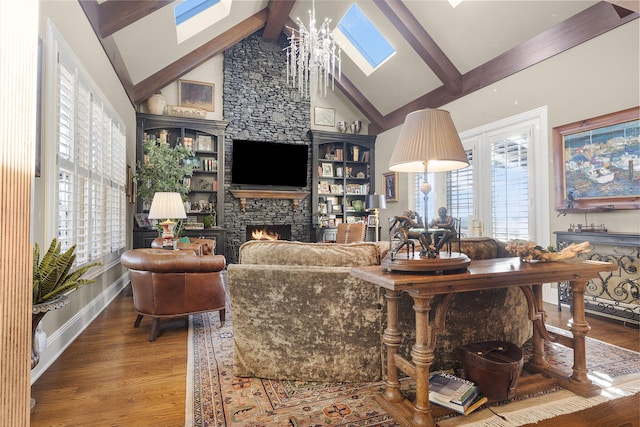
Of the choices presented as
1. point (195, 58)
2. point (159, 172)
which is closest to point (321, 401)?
point (159, 172)

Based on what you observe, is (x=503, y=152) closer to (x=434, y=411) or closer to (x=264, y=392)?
(x=434, y=411)

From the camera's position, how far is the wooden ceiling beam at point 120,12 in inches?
141

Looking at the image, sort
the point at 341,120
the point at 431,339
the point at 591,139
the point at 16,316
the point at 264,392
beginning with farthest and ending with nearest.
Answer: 1. the point at 341,120
2. the point at 591,139
3. the point at 264,392
4. the point at 431,339
5. the point at 16,316

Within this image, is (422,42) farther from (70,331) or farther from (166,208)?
(70,331)

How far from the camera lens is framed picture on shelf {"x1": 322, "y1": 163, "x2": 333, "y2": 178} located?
757 cm

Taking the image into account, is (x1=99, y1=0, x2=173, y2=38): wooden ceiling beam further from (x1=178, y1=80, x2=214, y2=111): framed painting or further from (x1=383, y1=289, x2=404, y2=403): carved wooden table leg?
(x1=383, y1=289, x2=404, y2=403): carved wooden table leg

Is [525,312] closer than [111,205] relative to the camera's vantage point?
Yes

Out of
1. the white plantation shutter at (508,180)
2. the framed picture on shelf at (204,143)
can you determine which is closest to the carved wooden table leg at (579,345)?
the white plantation shutter at (508,180)

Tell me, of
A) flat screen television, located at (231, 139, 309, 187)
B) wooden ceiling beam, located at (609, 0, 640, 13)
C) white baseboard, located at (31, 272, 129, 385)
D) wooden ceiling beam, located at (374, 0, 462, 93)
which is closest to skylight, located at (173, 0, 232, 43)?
flat screen television, located at (231, 139, 309, 187)

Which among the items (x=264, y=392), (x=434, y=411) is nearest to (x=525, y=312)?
(x=434, y=411)

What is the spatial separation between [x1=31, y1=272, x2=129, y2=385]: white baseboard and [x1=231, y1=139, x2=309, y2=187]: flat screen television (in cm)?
335

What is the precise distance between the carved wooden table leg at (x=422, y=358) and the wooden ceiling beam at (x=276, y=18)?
590 centimetres

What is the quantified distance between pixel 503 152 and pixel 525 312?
9.29ft

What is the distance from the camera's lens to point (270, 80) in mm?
7172
